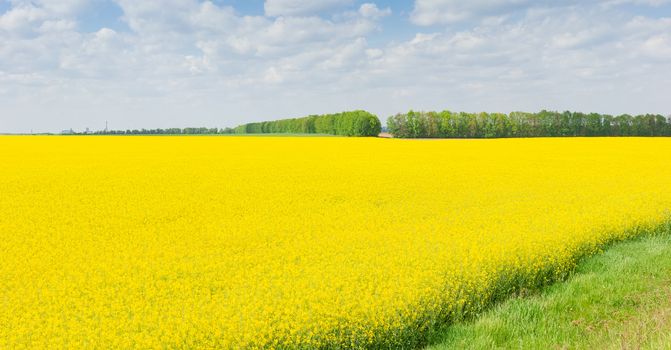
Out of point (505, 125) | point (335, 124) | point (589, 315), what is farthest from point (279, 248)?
point (335, 124)

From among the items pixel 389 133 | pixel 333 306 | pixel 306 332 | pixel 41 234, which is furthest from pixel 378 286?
pixel 389 133

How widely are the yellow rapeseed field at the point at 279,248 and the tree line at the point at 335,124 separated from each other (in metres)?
54.7

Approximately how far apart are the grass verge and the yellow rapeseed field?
1.11 feet

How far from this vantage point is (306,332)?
5375 millimetres

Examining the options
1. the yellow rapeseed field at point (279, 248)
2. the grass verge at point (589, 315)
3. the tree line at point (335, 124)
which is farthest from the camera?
the tree line at point (335, 124)

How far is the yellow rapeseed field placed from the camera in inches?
219

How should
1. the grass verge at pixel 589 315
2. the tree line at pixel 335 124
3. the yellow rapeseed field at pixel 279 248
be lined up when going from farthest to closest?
1. the tree line at pixel 335 124
2. the grass verge at pixel 589 315
3. the yellow rapeseed field at pixel 279 248

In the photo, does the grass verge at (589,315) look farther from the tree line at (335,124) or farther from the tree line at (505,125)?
the tree line at (505,125)

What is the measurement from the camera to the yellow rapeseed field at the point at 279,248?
18.2 feet

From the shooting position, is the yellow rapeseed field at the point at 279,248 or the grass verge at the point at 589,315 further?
the grass verge at the point at 589,315

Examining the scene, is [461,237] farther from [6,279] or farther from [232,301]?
[6,279]

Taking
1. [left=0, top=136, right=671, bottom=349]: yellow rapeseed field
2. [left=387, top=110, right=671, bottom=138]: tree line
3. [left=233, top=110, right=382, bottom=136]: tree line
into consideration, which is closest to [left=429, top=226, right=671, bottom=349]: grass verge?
[left=0, top=136, right=671, bottom=349]: yellow rapeseed field

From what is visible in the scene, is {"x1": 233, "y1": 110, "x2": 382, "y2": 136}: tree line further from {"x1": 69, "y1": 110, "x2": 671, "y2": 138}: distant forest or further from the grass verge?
the grass verge

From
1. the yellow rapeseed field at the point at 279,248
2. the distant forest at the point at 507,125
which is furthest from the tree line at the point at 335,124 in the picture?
the yellow rapeseed field at the point at 279,248
